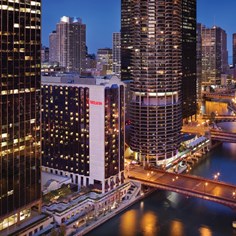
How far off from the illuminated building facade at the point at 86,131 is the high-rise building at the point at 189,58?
4634cm

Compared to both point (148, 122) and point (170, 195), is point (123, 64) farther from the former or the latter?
point (170, 195)

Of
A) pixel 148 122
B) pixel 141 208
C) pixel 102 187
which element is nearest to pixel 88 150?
pixel 102 187

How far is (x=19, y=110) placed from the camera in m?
40.2

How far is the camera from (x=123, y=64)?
12012 cm

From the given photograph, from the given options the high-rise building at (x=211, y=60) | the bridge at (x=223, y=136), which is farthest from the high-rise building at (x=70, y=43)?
the bridge at (x=223, y=136)

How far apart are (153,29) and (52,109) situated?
758 inches

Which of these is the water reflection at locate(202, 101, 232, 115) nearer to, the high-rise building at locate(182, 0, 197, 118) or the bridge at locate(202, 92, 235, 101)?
the bridge at locate(202, 92, 235, 101)

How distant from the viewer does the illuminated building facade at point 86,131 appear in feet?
169

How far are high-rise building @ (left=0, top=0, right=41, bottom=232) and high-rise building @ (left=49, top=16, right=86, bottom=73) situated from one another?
Answer: 372 feet

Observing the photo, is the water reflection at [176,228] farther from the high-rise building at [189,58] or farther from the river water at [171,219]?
the high-rise building at [189,58]

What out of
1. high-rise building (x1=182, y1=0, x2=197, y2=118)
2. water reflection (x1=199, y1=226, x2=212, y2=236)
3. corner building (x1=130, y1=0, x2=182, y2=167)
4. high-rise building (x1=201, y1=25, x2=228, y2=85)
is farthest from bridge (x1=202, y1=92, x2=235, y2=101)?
water reflection (x1=199, y1=226, x2=212, y2=236)

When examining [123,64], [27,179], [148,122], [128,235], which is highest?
[123,64]

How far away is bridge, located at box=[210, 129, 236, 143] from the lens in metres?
79.9

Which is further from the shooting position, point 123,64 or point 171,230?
point 123,64
